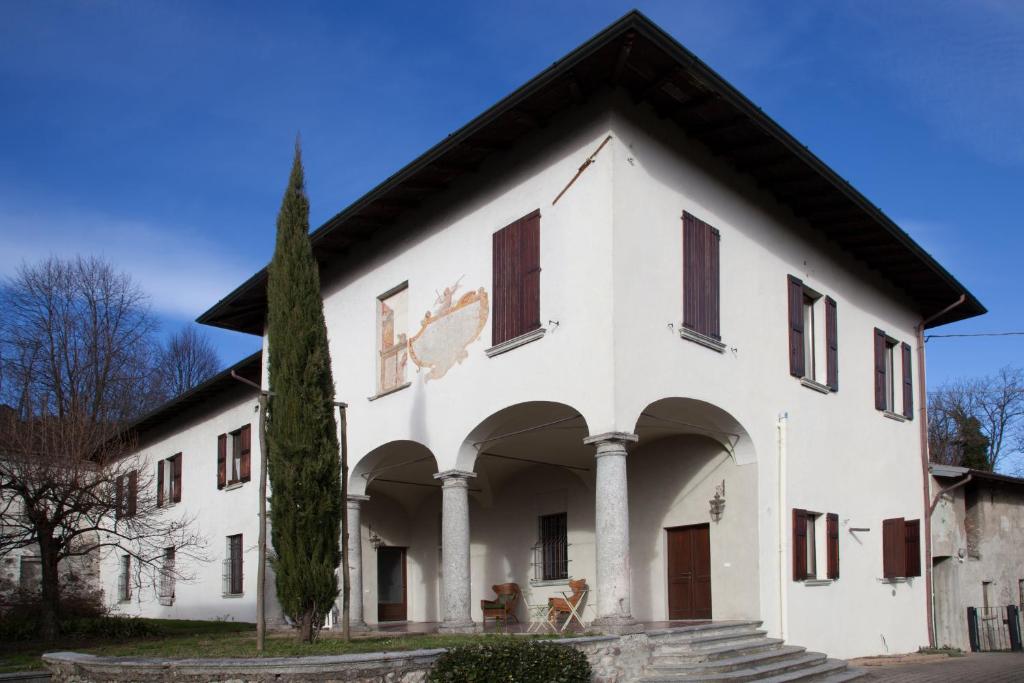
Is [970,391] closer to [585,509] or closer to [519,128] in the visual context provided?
[585,509]

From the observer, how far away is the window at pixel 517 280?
12.8m

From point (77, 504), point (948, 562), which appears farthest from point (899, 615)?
point (77, 504)

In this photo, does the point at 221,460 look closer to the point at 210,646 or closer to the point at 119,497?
the point at 119,497

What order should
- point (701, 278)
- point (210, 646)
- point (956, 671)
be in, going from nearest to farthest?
1. point (210, 646)
2. point (701, 278)
3. point (956, 671)

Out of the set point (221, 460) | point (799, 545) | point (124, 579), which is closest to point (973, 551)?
point (799, 545)

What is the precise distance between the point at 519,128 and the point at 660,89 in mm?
2062

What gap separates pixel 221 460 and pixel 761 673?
15760mm

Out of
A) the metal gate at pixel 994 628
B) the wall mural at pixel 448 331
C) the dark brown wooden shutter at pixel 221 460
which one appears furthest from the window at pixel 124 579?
the metal gate at pixel 994 628

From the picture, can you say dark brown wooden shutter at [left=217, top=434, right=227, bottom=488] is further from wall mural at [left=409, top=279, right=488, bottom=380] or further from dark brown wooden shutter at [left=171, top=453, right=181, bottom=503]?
wall mural at [left=409, top=279, right=488, bottom=380]

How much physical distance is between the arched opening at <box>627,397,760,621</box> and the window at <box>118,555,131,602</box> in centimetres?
1893

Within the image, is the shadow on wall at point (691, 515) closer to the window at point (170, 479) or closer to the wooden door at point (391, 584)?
the wooden door at point (391, 584)

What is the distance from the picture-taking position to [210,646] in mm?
12453

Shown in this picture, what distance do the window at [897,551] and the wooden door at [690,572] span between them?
4241 millimetres

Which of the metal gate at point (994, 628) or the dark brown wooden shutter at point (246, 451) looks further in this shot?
the dark brown wooden shutter at point (246, 451)
